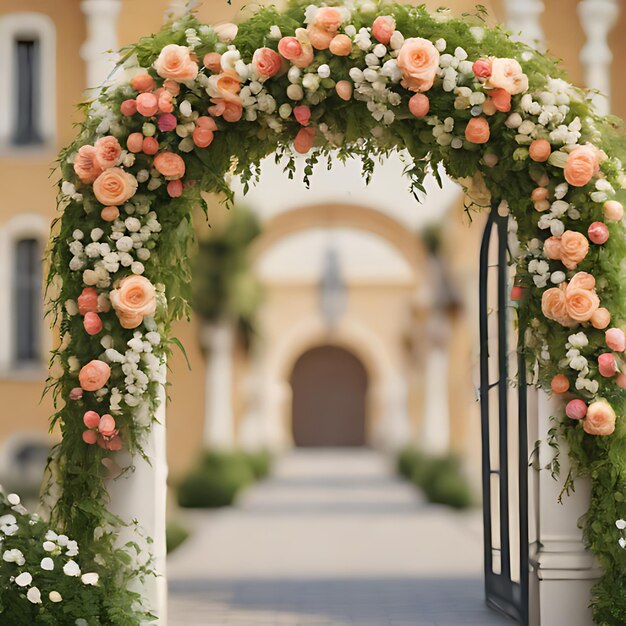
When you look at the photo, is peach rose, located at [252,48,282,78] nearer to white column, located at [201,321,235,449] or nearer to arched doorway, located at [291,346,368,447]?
white column, located at [201,321,235,449]

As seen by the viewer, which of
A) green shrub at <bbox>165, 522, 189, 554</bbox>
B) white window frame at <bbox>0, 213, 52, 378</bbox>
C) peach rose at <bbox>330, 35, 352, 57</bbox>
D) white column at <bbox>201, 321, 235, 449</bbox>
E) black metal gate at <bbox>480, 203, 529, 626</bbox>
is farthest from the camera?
white column at <bbox>201, 321, 235, 449</bbox>

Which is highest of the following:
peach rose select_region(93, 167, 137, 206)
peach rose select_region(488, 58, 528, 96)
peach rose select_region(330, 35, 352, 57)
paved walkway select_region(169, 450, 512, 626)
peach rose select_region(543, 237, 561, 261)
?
peach rose select_region(330, 35, 352, 57)

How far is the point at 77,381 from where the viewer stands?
6.75 meters

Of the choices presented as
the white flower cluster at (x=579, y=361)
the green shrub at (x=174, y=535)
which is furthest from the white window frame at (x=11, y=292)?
the white flower cluster at (x=579, y=361)

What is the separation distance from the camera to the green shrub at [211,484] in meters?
17.2

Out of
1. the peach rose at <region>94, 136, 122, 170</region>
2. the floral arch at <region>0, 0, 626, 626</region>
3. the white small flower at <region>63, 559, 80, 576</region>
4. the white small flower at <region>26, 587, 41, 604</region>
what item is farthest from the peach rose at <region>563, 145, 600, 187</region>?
the white small flower at <region>26, 587, 41, 604</region>

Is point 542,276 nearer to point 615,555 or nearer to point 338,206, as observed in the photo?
point 615,555

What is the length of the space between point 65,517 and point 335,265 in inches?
1029

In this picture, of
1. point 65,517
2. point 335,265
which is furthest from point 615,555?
point 335,265

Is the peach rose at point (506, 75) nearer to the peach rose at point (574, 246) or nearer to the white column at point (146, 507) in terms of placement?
the peach rose at point (574, 246)

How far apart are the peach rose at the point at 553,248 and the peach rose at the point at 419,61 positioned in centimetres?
114

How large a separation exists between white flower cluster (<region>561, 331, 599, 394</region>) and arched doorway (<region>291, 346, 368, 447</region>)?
3135 cm

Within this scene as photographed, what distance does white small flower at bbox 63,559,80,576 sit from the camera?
20.8 feet

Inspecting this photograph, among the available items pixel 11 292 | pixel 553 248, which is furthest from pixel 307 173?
pixel 11 292
